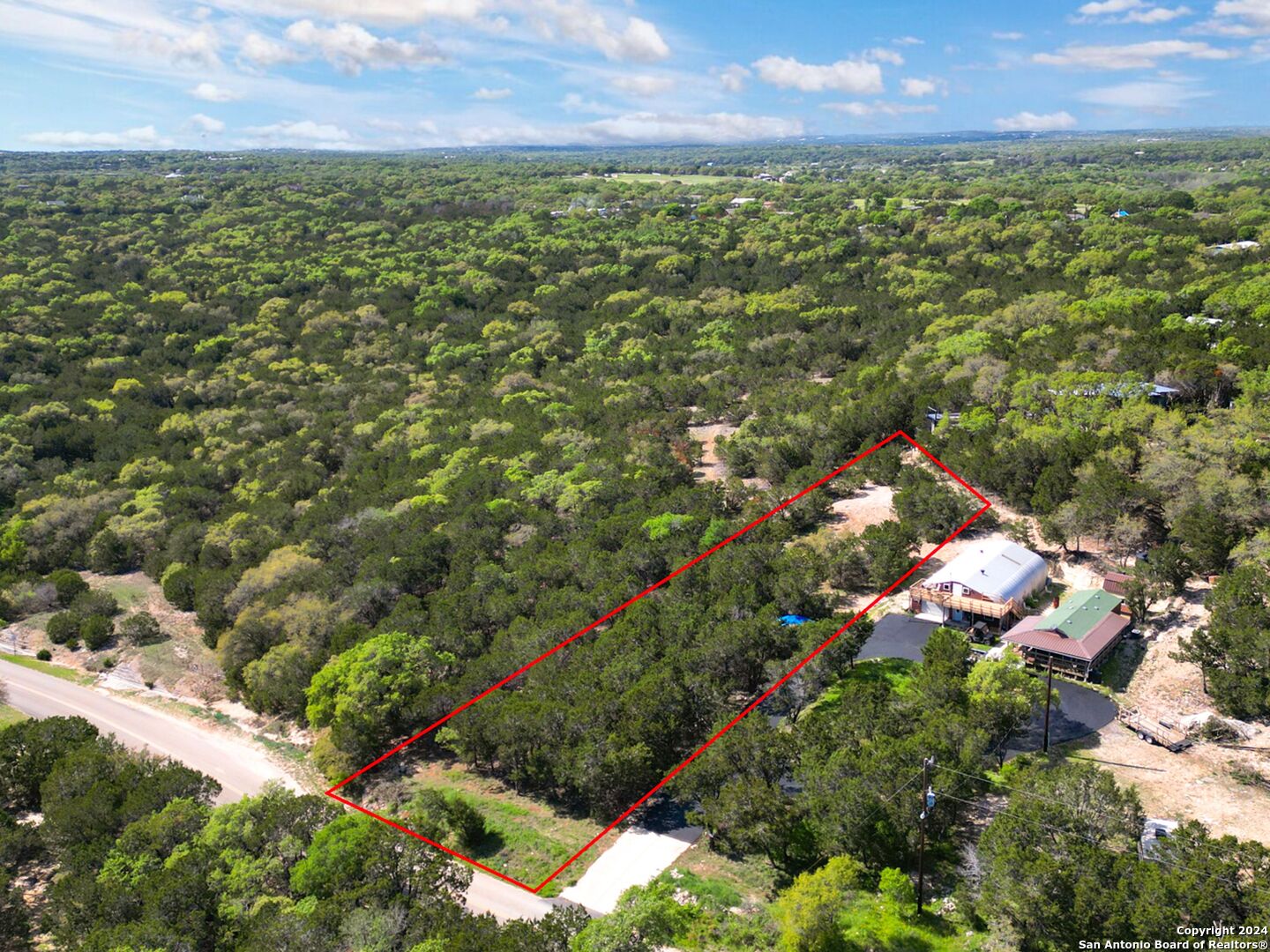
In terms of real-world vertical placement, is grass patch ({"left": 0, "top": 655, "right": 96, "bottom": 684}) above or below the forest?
below

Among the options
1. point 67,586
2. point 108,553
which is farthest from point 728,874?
point 108,553

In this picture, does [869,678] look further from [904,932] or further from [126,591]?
[126,591]

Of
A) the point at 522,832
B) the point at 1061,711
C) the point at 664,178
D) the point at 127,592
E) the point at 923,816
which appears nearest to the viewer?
the point at 923,816

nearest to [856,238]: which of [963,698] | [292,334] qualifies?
[292,334]

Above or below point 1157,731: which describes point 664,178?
above

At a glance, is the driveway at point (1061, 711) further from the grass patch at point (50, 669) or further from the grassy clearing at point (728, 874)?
the grass patch at point (50, 669)

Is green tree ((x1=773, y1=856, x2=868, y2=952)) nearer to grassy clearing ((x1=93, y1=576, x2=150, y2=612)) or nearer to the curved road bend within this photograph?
the curved road bend

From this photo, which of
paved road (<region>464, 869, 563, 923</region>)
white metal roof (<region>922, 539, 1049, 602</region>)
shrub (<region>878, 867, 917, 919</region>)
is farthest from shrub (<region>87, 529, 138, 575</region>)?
shrub (<region>878, 867, 917, 919</region>)

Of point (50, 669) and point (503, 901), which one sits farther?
point (50, 669)
